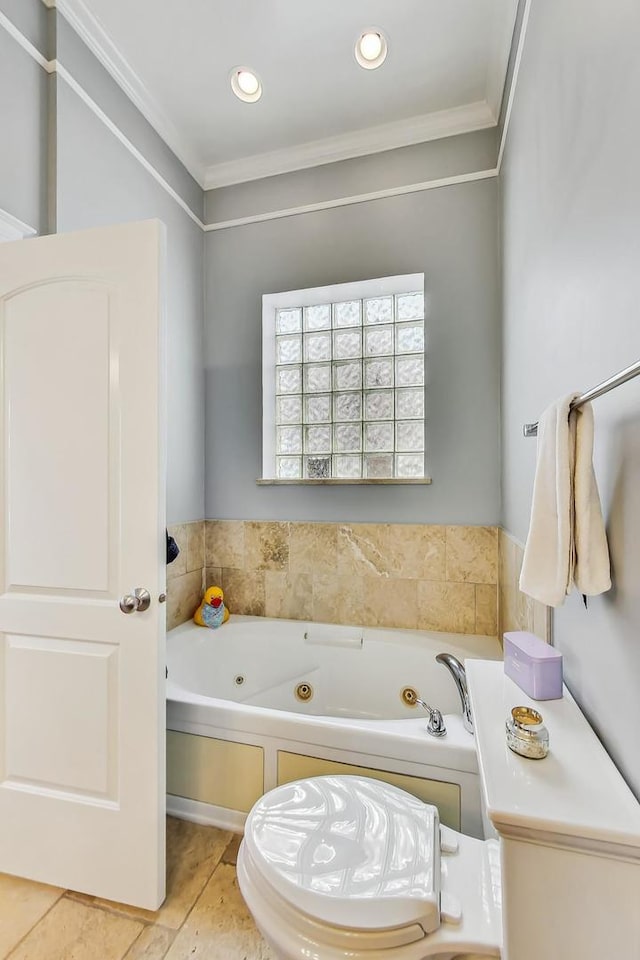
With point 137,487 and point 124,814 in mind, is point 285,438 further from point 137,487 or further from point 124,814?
point 124,814

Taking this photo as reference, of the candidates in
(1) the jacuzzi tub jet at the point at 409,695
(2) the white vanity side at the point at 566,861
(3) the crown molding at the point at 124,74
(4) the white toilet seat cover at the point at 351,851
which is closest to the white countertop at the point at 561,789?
(2) the white vanity side at the point at 566,861

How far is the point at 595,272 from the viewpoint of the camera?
873mm

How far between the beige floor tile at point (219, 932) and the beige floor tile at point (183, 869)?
0.04 meters

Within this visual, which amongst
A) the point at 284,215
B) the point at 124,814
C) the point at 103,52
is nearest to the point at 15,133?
the point at 103,52

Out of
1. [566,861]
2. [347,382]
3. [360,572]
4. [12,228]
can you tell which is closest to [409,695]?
[360,572]

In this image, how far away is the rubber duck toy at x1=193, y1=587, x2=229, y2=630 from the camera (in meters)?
2.26

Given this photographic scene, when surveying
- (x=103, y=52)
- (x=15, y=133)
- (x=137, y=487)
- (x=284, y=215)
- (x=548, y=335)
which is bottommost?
(x=137, y=487)

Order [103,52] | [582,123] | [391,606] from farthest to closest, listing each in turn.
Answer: [391,606]
[103,52]
[582,123]

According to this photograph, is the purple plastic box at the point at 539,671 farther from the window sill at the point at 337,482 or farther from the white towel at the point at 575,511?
the window sill at the point at 337,482

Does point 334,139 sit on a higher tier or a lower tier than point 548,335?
higher

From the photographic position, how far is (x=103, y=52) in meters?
1.76

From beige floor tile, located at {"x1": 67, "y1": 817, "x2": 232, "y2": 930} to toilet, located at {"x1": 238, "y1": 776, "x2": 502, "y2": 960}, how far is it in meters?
0.54

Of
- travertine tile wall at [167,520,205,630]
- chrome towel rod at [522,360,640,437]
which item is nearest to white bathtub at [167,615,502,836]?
travertine tile wall at [167,520,205,630]

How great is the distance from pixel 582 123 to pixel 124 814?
6.95 ft
